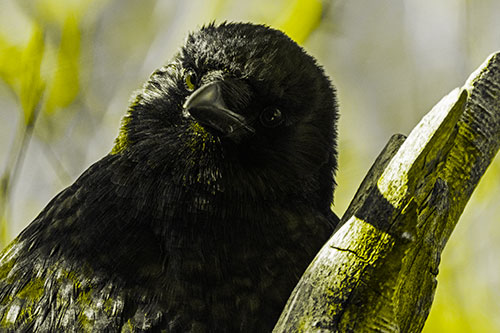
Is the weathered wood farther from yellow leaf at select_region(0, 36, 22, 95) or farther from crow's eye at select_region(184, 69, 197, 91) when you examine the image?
yellow leaf at select_region(0, 36, 22, 95)

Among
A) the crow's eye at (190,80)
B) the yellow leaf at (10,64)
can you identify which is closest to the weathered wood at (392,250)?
the crow's eye at (190,80)

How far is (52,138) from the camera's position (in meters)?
4.00

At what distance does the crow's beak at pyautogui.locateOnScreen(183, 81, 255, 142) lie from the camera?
2.04 metres

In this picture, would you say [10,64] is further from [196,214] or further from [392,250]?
[392,250]

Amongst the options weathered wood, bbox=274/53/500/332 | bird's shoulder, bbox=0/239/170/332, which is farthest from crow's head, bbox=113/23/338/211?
weathered wood, bbox=274/53/500/332

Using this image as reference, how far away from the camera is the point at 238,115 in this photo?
83.0 inches

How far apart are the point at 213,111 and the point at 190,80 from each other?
0.22 meters

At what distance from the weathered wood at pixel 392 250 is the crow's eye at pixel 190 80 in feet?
2.21

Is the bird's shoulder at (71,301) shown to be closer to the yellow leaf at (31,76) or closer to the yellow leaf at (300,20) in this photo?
the yellow leaf at (31,76)

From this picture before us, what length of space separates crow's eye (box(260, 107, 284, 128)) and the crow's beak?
96 mm

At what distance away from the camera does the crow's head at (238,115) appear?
2.13m

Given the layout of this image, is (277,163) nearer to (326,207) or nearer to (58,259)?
(326,207)

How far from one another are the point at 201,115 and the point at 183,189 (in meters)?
0.23

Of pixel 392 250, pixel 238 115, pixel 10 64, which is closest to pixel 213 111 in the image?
pixel 238 115
